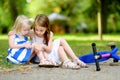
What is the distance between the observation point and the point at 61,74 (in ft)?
25.6

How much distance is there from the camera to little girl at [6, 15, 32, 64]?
923 centimetres

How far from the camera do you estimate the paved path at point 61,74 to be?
7.34 metres

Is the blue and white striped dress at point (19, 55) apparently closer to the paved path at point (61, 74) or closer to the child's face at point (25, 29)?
the child's face at point (25, 29)

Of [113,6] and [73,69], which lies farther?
[113,6]

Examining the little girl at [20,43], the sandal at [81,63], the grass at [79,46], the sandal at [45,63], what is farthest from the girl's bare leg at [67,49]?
the grass at [79,46]

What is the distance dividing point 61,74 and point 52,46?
1.39 meters

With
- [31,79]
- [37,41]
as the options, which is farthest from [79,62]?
[31,79]

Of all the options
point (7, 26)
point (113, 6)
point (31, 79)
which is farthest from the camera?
point (7, 26)

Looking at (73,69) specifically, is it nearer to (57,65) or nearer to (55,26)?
(57,65)

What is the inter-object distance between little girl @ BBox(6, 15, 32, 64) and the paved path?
1.93 ft

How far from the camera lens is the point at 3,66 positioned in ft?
29.3

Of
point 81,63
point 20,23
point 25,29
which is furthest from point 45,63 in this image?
point 20,23

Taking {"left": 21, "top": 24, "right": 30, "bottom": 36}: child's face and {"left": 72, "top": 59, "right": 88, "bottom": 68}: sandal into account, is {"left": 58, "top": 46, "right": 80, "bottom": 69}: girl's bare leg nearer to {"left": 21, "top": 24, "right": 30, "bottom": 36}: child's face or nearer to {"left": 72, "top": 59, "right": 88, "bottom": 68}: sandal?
{"left": 72, "top": 59, "right": 88, "bottom": 68}: sandal

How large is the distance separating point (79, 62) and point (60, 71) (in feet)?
2.20
